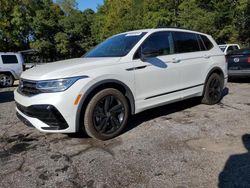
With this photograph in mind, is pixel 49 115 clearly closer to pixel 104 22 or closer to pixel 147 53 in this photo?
pixel 147 53

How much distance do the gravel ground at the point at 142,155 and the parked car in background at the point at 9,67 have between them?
28.2 feet

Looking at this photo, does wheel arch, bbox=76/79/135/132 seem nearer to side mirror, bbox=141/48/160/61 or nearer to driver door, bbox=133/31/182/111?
driver door, bbox=133/31/182/111

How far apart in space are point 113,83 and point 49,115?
3.70ft

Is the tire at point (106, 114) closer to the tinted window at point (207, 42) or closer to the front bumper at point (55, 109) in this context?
the front bumper at point (55, 109)

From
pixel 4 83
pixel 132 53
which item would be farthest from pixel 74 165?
pixel 4 83

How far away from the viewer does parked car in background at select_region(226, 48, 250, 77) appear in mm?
10234

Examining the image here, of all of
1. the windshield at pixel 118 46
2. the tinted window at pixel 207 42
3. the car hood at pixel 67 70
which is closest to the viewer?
the car hood at pixel 67 70

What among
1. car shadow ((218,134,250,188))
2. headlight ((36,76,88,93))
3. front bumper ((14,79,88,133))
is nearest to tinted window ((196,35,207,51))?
car shadow ((218,134,250,188))

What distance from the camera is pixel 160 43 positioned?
18.8 feet

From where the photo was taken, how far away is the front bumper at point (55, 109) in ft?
14.1

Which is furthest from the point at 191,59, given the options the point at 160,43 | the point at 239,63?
the point at 239,63

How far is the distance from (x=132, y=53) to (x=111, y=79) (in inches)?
26.5

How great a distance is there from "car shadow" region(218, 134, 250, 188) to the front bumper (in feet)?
7.11

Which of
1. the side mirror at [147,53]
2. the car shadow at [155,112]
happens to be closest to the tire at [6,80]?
the car shadow at [155,112]
